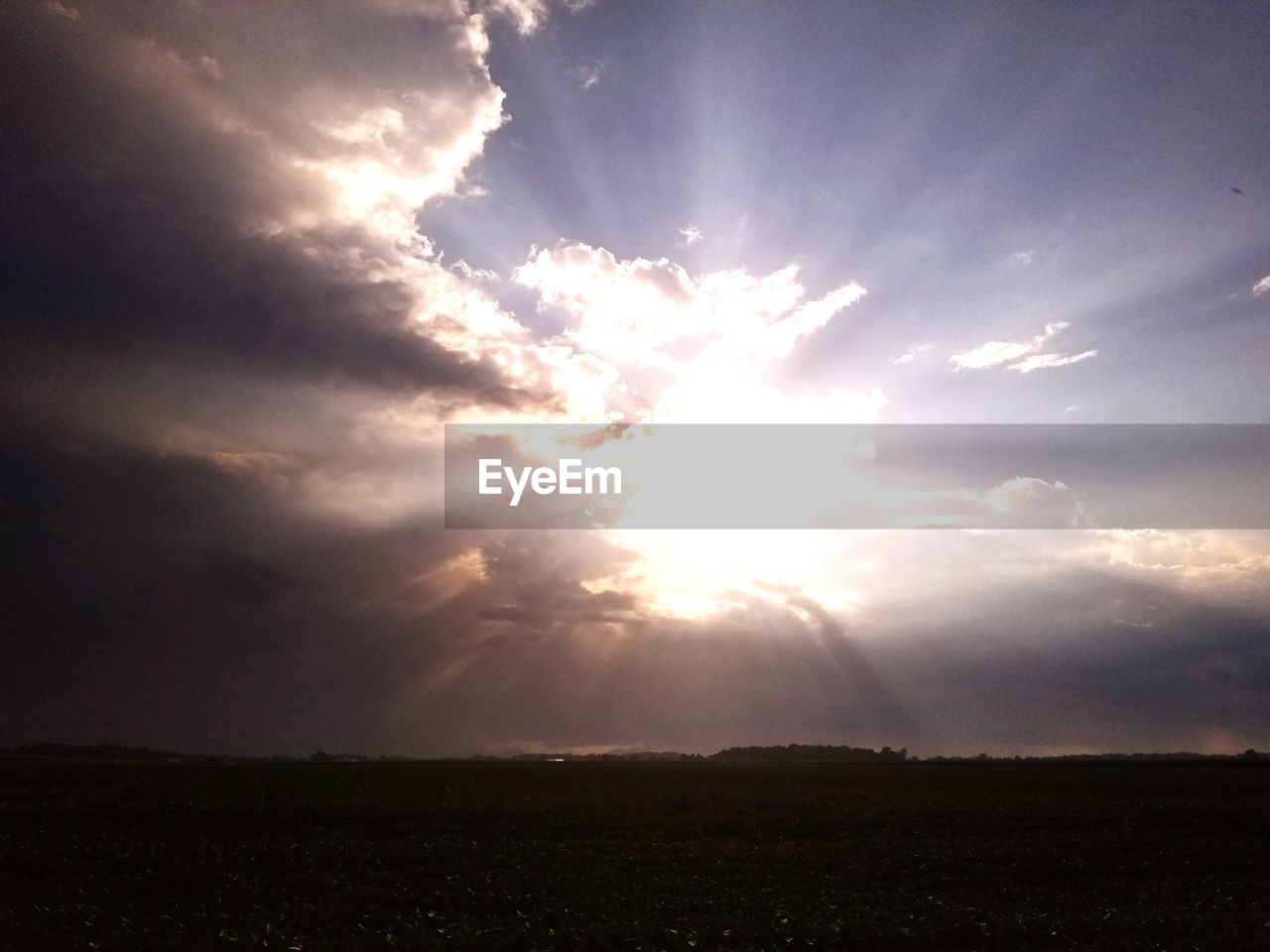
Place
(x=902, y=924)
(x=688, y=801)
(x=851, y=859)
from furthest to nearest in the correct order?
(x=688, y=801), (x=851, y=859), (x=902, y=924)

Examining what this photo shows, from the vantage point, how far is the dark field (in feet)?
66.2

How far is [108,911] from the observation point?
21969 mm

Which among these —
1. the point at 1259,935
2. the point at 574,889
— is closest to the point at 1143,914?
the point at 1259,935

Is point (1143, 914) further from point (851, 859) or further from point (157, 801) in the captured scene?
point (157, 801)

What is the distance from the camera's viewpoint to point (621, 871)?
29.9 metres

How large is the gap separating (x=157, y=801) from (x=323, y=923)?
3264 cm

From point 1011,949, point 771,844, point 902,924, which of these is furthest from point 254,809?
point 1011,949

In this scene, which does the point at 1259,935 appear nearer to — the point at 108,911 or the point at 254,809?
the point at 108,911

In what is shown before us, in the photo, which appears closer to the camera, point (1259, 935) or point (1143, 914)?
point (1259, 935)

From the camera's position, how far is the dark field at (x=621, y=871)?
20.2 m

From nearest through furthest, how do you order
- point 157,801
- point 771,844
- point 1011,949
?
point 1011,949 → point 771,844 → point 157,801

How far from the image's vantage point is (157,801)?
153 ft

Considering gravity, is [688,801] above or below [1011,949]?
below

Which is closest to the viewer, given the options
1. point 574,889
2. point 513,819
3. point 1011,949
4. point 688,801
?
point 1011,949
